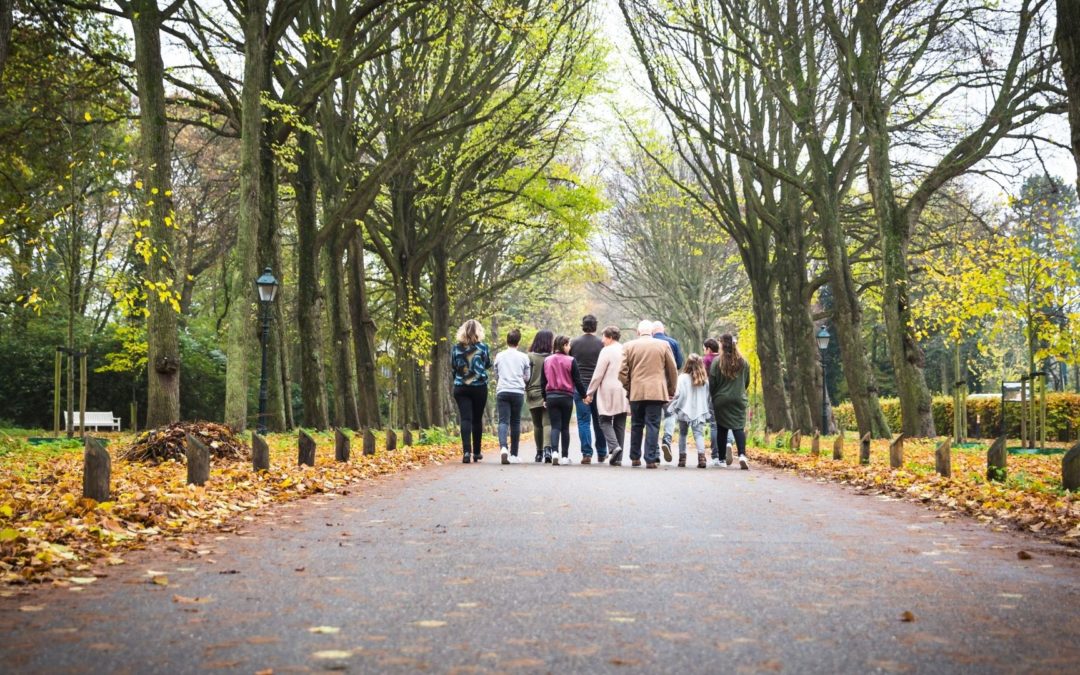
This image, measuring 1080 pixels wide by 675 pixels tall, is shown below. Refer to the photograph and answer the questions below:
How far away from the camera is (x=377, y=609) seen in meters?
4.45

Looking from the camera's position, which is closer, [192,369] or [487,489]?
[487,489]

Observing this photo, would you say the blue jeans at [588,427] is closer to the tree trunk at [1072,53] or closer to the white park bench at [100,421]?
the tree trunk at [1072,53]

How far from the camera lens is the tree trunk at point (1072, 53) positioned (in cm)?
861

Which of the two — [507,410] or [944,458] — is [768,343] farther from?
[944,458]

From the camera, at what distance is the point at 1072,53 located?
866 centimetres

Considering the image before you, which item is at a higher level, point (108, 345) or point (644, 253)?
point (644, 253)

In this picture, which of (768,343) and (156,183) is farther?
(768,343)

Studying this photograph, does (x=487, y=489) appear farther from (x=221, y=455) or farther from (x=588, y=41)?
(x=588, y=41)

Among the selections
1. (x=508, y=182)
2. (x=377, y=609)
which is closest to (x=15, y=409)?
(x=508, y=182)

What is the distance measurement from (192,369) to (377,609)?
29019mm

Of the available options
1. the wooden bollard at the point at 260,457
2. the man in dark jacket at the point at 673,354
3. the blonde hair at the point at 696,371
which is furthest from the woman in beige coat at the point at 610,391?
the wooden bollard at the point at 260,457

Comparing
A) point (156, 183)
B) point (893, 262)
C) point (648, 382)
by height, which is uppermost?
point (156, 183)

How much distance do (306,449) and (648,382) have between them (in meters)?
4.97

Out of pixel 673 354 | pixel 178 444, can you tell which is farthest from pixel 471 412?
pixel 178 444
